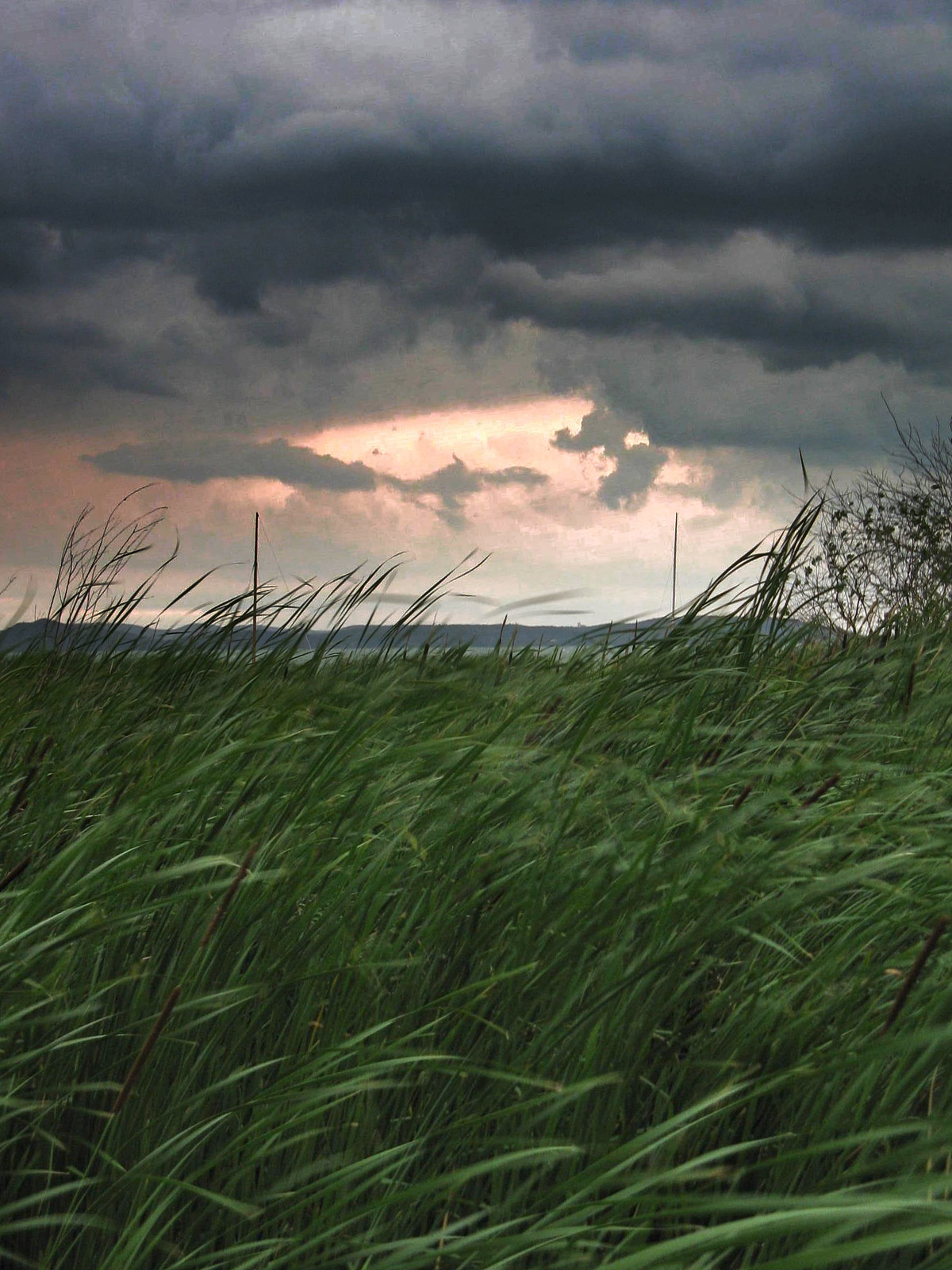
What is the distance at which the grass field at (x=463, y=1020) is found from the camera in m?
1.51

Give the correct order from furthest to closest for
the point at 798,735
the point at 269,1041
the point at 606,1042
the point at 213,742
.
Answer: the point at 798,735, the point at 213,742, the point at 269,1041, the point at 606,1042

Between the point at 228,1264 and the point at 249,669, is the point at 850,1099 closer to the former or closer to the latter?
the point at 228,1264

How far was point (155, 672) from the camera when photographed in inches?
143

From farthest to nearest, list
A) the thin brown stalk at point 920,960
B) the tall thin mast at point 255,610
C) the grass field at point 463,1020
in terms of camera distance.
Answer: the tall thin mast at point 255,610, the grass field at point 463,1020, the thin brown stalk at point 920,960

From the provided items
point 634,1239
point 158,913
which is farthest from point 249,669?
point 634,1239

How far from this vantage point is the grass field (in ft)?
4.96

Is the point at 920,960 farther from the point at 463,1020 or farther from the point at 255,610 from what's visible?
the point at 255,610

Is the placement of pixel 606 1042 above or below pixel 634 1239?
above

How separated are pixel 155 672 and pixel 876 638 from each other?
2.63 metres

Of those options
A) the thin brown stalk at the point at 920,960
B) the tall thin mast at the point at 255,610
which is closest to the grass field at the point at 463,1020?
the thin brown stalk at the point at 920,960

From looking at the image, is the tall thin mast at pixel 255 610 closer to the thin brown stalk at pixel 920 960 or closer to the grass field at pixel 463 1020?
the grass field at pixel 463 1020

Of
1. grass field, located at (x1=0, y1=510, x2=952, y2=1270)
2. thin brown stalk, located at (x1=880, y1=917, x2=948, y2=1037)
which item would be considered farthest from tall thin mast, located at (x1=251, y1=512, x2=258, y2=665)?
thin brown stalk, located at (x1=880, y1=917, x2=948, y2=1037)

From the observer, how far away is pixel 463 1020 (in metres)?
1.89

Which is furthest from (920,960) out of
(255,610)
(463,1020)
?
(255,610)
